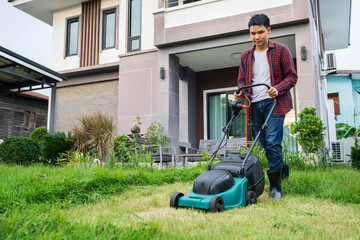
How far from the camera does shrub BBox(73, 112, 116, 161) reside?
23.2 ft

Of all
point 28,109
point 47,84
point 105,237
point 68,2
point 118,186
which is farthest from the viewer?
point 28,109

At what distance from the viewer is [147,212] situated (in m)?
2.79

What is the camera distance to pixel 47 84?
37.0 feet

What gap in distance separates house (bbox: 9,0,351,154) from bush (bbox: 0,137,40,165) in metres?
3.27

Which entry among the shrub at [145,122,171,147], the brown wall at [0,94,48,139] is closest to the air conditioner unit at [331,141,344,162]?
the shrub at [145,122,171,147]

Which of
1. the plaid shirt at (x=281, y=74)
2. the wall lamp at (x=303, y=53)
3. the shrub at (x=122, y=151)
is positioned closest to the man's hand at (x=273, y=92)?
the plaid shirt at (x=281, y=74)

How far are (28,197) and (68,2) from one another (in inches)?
468

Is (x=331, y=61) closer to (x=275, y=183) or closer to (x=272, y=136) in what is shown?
(x=272, y=136)

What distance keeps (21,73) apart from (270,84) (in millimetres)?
10051

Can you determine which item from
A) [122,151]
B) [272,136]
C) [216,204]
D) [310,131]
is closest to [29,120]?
[122,151]

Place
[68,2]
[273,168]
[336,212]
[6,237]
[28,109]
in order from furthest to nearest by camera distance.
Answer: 1. [28,109]
2. [68,2]
3. [273,168]
4. [336,212]
5. [6,237]

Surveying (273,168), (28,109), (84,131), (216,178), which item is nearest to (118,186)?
(216,178)

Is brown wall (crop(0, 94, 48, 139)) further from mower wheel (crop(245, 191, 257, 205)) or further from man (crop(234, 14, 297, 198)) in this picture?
mower wheel (crop(245, 191, 257, 205))

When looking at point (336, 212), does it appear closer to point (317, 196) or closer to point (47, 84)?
point (317, 196)
